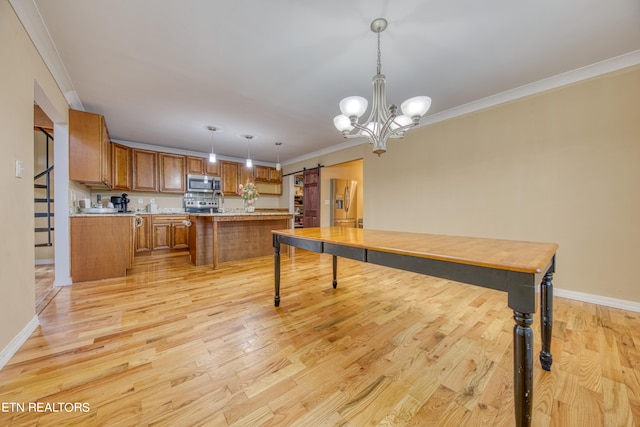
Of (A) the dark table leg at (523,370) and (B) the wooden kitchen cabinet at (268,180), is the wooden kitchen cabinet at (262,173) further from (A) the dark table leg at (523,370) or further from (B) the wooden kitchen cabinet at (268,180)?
(A) the dark table leg at (523,370)

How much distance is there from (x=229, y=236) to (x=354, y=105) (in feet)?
10.2

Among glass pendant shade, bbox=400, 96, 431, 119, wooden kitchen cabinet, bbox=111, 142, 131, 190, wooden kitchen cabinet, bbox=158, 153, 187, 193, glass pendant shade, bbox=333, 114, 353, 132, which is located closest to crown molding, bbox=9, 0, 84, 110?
wooden kitchen cabinet, bbox=111, 142, 131, 190

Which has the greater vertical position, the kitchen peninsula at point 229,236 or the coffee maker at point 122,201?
the coffee maker at point 122,201

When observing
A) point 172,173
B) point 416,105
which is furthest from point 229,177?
point 416,105

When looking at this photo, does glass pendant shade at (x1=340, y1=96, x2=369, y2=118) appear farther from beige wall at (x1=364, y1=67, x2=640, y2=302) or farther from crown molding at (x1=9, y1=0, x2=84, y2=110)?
crown molding at (x1=9, y1=0, x2=84, y2=110)

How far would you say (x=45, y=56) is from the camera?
2.04 meters

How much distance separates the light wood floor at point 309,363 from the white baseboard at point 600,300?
97mm

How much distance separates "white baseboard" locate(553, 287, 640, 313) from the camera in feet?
7.16

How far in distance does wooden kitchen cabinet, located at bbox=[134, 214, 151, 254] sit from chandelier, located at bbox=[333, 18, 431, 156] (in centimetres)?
459

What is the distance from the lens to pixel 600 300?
91.7 inches

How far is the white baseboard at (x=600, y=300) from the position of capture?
7.16 ft

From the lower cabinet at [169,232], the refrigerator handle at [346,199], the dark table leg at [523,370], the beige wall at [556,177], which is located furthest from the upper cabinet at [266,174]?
the dark table leg at [523,370]

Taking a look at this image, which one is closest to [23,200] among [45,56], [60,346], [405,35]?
[60,346]

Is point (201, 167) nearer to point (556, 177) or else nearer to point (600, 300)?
point (556, 177)
